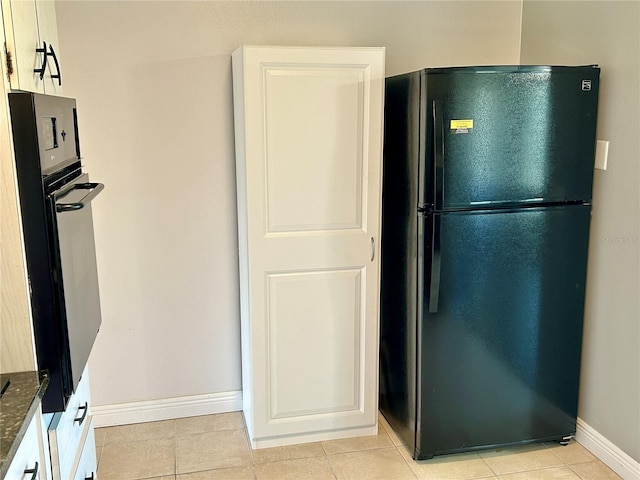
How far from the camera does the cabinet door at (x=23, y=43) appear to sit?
1.47 metres

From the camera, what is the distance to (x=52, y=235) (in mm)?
1554

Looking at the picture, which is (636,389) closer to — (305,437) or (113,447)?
(305,437)

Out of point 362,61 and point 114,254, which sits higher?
point 362,61

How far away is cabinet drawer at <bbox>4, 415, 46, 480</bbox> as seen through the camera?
1252mm

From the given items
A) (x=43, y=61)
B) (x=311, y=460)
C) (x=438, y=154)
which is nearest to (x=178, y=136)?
(x=43, y=61)

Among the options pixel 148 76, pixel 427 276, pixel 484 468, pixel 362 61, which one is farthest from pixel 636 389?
pixel 148 76

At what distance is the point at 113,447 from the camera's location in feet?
9.02

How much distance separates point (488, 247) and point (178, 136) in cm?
143

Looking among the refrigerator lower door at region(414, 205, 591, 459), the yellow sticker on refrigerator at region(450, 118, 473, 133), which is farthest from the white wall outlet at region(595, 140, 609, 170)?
the yellow sticker on refrigerator at region(450, 118, 473, 133)

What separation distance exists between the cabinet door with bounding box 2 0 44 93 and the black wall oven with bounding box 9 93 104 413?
0.06 m

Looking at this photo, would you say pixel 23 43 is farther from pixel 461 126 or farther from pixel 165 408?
pixel 165 408

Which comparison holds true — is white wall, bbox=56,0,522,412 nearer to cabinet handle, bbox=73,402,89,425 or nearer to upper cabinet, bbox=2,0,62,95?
upper cabinet, bbox=2,0,62,95

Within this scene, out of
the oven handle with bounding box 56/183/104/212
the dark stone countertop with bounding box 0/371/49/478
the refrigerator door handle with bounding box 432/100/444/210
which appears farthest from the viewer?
the refrigerator door handle with bounding box 432/100/444/210

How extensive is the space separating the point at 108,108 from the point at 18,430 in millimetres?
1699
